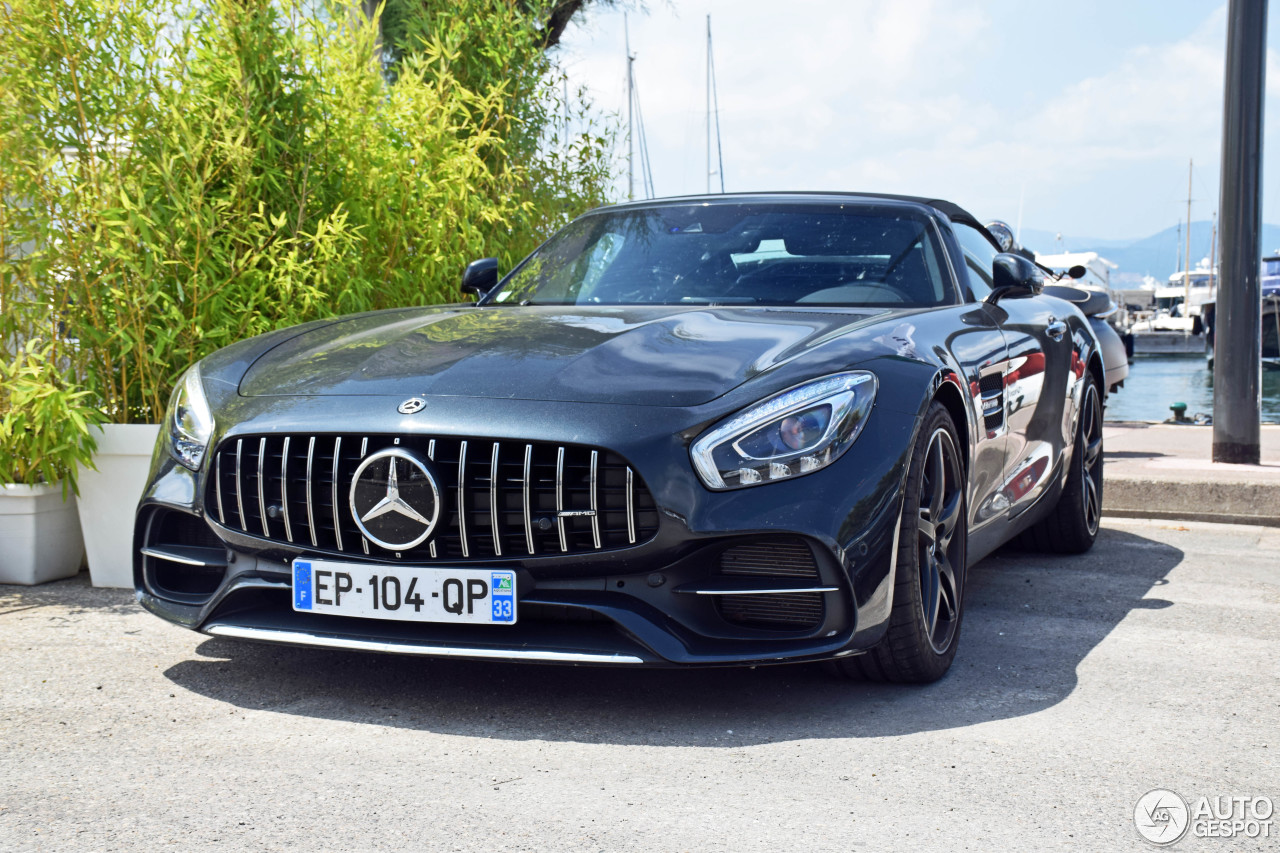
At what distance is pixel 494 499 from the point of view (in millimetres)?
2742

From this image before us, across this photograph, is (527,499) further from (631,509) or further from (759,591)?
(759,591)

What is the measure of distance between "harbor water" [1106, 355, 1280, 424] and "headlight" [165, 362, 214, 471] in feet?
42.6

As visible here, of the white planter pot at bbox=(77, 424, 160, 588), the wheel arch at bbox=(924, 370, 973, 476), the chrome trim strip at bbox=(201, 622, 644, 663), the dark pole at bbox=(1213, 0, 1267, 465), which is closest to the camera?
the chrome trim strip at bbox=(201, 622, 644, 663)

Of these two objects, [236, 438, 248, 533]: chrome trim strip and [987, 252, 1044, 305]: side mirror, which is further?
[987, 252, 1044, 305]: side mirror

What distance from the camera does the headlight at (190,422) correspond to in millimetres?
3137

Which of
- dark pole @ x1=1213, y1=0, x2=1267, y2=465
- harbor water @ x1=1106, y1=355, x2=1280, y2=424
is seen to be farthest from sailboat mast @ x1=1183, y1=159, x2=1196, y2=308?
dark pole @ x1=1213, y1=0, x2=1267, y2=465

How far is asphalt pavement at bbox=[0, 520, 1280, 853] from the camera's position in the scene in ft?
7.39

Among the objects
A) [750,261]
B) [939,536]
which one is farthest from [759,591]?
[750,261]

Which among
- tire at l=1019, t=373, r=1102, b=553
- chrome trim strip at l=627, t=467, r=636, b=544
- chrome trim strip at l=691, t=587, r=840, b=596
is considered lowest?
tire at l=1019, t=373, r=1102, b=553

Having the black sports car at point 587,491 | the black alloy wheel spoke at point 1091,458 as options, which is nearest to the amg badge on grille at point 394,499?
the black sports car at point 587,491

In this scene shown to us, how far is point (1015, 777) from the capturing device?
2.53m

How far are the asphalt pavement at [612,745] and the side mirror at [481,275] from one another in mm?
1528

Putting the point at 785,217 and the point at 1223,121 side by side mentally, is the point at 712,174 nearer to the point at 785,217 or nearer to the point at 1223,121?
the point at 1223,121

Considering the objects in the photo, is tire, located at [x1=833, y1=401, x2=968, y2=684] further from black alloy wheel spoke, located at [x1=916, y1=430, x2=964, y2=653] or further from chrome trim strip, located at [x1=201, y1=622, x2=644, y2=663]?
chrome trim strip, located at [x1=201, y1=622, x2=644, y2=663]
